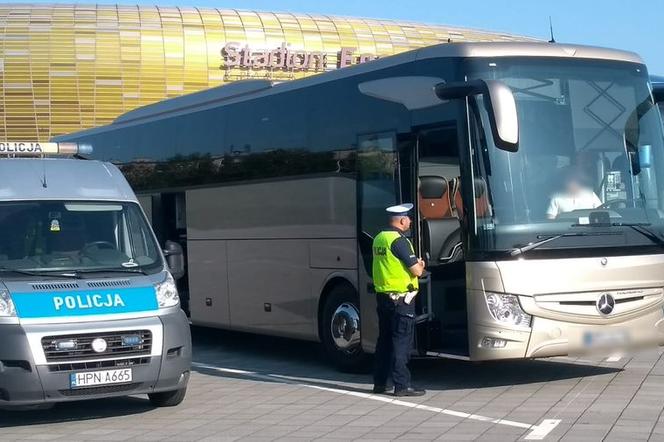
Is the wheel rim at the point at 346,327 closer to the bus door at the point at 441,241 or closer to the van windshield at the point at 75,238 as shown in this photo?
the bus door at the point at 441,241

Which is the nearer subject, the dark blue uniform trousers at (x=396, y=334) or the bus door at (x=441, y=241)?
the dark blue uniform trousers at (x=396, y=334)

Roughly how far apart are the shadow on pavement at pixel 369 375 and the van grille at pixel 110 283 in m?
2.92

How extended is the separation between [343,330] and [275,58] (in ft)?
144

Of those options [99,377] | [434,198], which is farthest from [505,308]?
[99,377]

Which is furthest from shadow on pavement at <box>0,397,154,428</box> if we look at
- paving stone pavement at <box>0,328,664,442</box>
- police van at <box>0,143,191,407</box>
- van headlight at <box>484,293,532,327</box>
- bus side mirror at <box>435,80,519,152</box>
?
bus side mirror at <box>435,80,519,152</box>

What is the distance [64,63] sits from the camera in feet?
176

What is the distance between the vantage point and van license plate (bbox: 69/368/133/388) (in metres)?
9.60

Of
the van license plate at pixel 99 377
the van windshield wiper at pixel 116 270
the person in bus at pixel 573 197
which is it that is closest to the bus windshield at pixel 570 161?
the person in bus at pixel 573 197

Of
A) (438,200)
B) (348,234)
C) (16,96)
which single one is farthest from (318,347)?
(16,96)

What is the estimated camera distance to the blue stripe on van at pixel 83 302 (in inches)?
376

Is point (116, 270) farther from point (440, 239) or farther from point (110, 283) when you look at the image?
point (440, 239)

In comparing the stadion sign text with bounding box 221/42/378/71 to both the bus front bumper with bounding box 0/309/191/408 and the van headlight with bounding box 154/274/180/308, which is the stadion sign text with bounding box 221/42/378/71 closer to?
the van headlight with bounding box 154/274/180/308

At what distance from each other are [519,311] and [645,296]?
4.83ft

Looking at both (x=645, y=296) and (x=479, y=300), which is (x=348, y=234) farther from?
(x=645, y=296)
